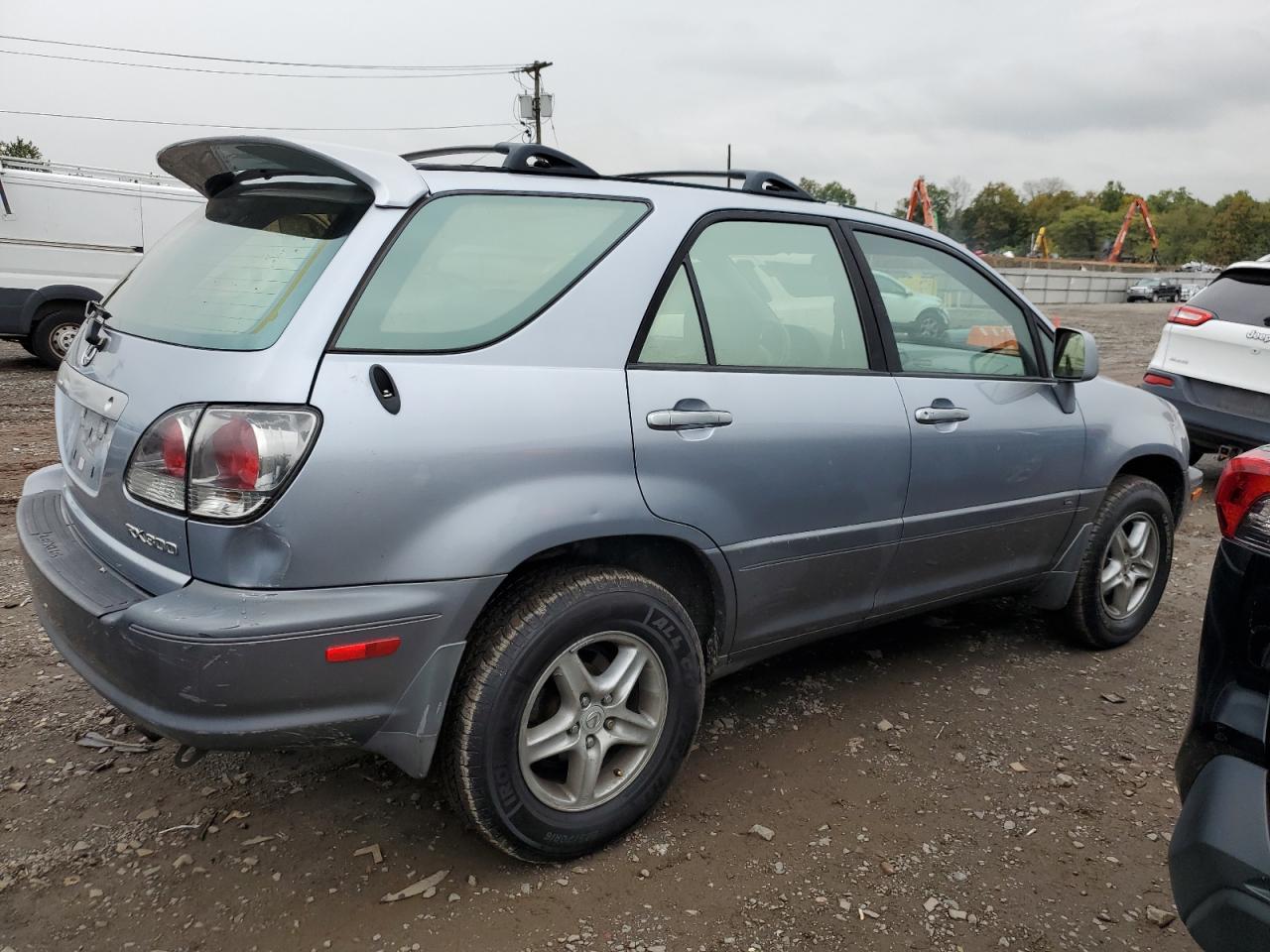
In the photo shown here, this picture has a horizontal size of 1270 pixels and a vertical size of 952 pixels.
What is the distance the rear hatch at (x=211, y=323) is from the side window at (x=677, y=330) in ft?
2.28

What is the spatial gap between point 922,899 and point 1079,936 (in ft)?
1.21

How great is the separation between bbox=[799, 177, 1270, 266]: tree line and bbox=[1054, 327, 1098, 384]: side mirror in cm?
9946

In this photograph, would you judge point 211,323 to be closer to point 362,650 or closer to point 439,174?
point 439,174

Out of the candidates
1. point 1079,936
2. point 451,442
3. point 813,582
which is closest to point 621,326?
point 451,442

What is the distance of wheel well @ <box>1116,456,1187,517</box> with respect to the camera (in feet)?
13.9

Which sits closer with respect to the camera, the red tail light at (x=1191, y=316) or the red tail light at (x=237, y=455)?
the red tail light at (x=237, y=455)

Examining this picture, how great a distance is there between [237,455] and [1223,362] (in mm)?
6974

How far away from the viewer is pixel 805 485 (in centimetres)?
292

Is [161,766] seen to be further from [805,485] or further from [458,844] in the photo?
[805,485]

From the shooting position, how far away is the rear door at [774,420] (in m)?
2.66

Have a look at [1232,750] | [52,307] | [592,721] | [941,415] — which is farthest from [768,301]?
[52,307]

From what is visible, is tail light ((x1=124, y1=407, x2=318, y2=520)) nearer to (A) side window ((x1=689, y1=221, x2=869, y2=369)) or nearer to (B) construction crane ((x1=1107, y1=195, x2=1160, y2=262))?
(A) side window ((x1=689, y1=221, x2=869, y2=369))

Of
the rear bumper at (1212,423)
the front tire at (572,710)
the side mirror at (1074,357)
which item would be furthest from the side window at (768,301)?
the rear bumper at (1212,423)

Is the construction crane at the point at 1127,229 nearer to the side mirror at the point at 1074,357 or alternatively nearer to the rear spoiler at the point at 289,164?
the side mirror at the point at 1074,357
